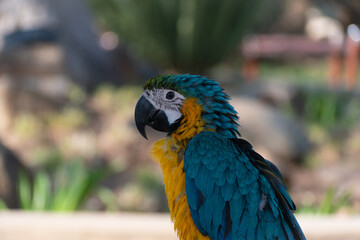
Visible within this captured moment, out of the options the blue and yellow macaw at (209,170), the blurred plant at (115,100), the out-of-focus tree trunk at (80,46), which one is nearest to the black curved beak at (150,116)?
the blue and yellow macaw at (209,170)

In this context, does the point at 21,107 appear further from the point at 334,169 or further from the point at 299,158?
the point at 334,169

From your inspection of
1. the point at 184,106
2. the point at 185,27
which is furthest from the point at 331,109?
the point at 184,106

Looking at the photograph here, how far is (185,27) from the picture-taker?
6.07m

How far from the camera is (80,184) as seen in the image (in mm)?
3213

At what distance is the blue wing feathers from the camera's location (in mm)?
1347

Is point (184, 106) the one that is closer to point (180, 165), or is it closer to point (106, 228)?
point (180, 165)

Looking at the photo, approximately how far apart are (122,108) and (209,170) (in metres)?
3.92

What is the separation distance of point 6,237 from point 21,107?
2526 millimetres

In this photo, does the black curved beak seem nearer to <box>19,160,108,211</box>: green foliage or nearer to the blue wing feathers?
the blue wing feathers

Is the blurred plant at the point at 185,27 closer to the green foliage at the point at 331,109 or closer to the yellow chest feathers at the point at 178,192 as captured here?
the green foliage at the point at 331,109

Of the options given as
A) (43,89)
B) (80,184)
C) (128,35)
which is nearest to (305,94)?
(128,35)

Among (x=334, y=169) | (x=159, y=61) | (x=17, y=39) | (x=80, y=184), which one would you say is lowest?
(x=80, y=184)

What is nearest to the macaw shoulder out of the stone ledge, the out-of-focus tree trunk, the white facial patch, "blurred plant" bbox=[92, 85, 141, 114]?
the white facial patch

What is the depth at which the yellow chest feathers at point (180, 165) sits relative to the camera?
141 cm
